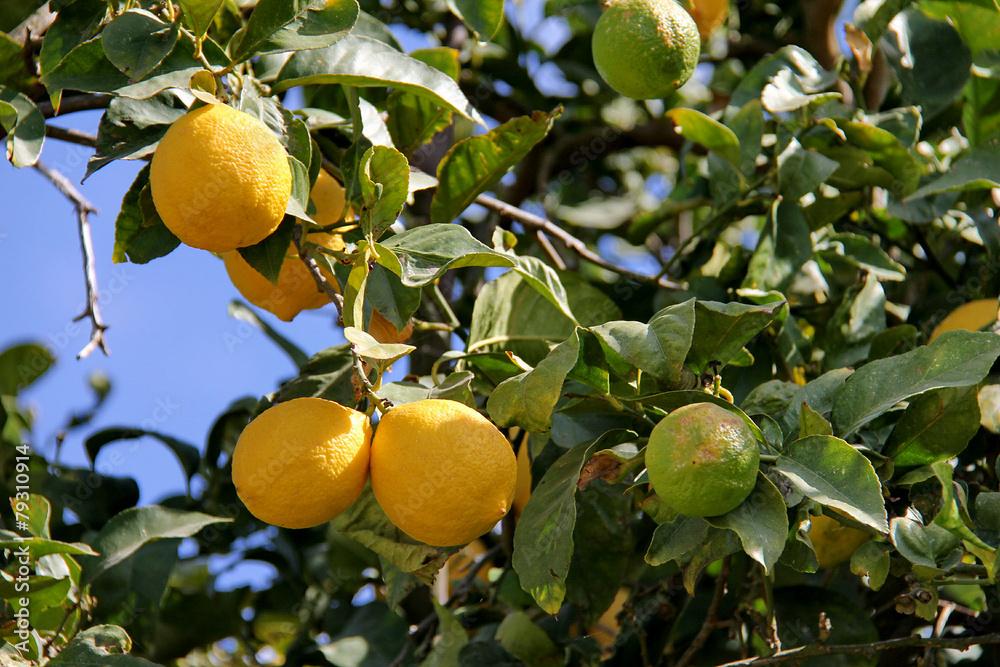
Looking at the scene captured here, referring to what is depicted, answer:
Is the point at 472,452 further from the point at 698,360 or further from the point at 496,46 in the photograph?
the point at 496,46

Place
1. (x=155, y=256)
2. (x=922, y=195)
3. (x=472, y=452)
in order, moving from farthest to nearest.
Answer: (x=922, y=195), (x=155, y=256), (x=472, y=452)

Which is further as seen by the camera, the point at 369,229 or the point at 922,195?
the point at 922,195

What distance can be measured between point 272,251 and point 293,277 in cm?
10

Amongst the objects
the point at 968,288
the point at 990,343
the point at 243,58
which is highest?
the point at 243,58

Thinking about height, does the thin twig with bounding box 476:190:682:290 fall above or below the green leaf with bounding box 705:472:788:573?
below

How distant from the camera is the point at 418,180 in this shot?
1055 mm

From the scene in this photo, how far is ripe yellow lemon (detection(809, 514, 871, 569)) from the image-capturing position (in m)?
1.07

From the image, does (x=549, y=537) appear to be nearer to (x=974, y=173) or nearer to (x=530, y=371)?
(x=530, y=371)

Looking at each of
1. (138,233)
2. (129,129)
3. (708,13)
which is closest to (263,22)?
(129,129)

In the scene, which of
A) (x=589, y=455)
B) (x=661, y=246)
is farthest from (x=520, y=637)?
(x=661, y=246)

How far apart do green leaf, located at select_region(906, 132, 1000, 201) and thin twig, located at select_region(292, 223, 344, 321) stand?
876mm

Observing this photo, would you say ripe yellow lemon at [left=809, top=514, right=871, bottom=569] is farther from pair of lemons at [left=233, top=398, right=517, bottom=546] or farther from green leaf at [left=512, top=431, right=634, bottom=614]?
pair of lemons at [left=233, top=398, right=517, bottom=546]

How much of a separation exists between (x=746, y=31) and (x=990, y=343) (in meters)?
1.70

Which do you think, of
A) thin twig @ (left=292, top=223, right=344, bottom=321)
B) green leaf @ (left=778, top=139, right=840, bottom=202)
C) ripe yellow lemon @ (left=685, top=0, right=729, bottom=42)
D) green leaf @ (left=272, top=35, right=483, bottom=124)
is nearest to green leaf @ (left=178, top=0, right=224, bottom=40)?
green leaf @ (left=272, top=35, right=483, bottom=124)
